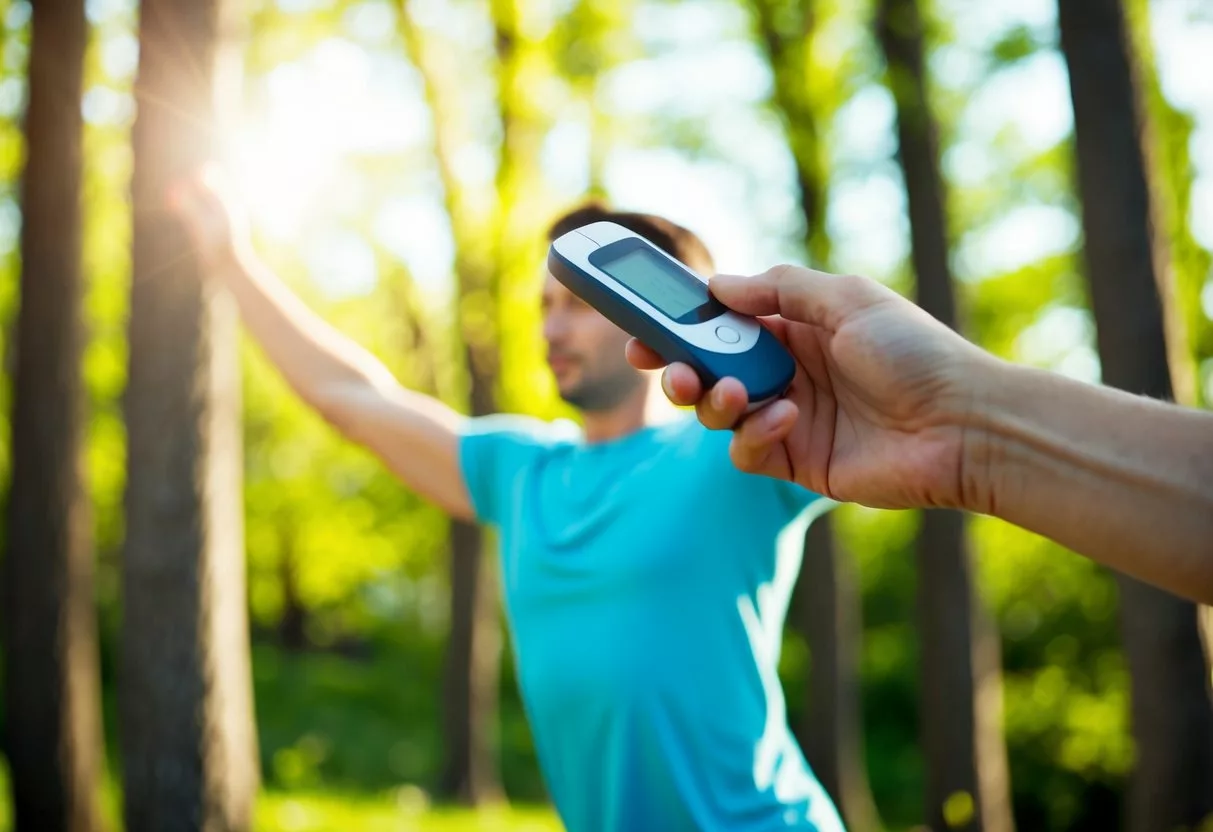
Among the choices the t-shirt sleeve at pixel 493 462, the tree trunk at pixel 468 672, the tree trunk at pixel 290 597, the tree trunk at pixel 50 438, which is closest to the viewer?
the t-shirt sleeve at pixel 493 462

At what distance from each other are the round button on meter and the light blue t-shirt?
0.44 metres

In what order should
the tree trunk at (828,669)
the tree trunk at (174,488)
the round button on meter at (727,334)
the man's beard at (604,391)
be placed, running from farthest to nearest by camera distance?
the tree trunk at (828,669)
the tree trunk at (174,488)
the man's beard at (604,391)
the round button on meter at (727,334)

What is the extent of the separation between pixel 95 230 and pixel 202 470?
41.9 feet

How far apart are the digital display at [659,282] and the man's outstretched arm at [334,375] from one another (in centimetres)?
98

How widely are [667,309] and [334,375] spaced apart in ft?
4.65

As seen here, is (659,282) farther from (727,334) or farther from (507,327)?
(507,327)

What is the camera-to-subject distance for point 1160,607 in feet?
15.3

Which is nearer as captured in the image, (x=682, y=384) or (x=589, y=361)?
(x=682, y=384)

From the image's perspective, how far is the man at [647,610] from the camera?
2090 mm

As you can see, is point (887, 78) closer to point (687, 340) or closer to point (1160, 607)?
point (1160, 607)

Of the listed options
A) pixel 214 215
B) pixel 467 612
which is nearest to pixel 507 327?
pixel 467 612

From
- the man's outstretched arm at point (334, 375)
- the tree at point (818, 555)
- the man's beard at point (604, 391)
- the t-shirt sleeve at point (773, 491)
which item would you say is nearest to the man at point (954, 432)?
the t-shirt sleeve at point (773, 491)

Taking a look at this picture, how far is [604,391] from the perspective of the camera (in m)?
2.55

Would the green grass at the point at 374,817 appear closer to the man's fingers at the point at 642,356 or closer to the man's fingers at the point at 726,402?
the man's fingers at the point at 642,356
